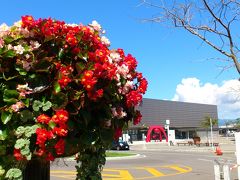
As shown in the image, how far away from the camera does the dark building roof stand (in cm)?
10062

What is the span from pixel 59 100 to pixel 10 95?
0.32 metres

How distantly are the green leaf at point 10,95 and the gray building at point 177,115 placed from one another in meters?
89.0

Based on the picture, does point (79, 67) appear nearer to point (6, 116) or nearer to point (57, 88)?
point (57, 88)

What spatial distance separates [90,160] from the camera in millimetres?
3578

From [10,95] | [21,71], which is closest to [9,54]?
[21,71]

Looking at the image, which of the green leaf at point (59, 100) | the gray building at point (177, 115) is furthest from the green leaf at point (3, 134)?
the gray building at point (177, 115)

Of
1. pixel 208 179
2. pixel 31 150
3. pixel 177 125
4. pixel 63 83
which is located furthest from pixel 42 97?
pixel 177 125

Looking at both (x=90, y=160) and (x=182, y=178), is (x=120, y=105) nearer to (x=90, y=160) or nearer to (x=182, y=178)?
(x=90, y=160)

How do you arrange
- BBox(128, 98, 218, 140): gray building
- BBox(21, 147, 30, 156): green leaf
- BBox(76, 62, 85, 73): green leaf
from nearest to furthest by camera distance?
BBox(21, 147, 30, 156): green leaf → BBox(76, 62, 85, 73): green leaf → BBox(128, 98, 218, 140): gray building

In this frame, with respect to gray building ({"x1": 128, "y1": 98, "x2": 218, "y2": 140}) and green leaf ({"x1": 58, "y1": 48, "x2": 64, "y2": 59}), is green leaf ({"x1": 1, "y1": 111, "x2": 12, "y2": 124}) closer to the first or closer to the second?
green leaf ({"x1": 58, "y1": 48, "x2": 64, "y2": 59})

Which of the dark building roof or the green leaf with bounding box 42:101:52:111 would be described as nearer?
the green leaf with bounding box 42:101:52:111

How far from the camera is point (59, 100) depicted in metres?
2.79

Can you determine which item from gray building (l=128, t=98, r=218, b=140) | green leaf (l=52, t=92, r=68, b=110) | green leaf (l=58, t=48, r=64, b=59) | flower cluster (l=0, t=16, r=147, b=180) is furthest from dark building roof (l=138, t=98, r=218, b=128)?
green leaf (l=52, t=92, r=68, b=110)

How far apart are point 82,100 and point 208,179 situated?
13792 mm
